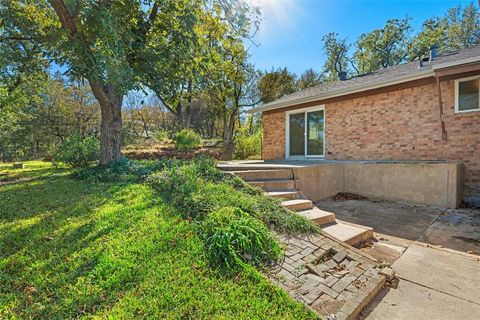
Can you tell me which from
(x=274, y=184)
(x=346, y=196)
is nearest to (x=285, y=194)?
(x=274, y=184)

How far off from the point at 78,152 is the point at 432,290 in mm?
10188

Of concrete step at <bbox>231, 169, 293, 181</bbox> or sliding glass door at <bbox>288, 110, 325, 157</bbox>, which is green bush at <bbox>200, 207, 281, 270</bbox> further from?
sliding glass door at <bbox>288, 110, 325, 157</bbox>

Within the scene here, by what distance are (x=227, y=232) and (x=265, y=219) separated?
835 mm

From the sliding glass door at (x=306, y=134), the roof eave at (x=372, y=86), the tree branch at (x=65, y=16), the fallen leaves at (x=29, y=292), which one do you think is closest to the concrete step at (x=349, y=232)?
the fallen leaves at (x=29, y=292)

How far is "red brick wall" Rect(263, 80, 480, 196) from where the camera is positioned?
5887 mm

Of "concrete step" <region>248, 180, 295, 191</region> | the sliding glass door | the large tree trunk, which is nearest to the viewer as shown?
"concrete step" <region>248, 180, 295, 191</region>

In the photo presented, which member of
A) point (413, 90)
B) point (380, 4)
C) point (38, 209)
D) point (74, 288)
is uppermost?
point (380, 4)

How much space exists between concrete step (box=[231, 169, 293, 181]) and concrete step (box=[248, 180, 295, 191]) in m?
0.21

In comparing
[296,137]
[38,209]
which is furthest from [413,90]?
[38,209]

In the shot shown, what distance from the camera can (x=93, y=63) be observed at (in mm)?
4594

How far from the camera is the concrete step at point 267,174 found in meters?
5.30

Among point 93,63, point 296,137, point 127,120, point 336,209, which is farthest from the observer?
point 127,120

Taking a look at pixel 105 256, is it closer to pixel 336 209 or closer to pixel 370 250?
pixel 370 250

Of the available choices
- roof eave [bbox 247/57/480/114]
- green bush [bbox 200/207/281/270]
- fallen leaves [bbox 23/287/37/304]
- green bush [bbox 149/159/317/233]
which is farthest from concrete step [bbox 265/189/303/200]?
roof eave [bbox 247/57/480/114]
